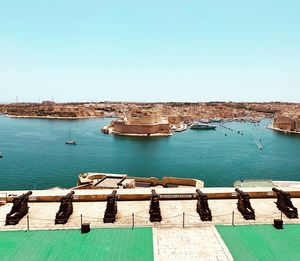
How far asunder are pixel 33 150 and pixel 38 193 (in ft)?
203

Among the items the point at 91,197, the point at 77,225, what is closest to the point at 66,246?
the point at 77,225

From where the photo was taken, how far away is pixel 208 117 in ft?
604

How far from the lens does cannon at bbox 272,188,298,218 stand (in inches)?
529

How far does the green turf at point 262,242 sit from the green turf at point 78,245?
284cm

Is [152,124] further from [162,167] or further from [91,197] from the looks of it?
[91,197]

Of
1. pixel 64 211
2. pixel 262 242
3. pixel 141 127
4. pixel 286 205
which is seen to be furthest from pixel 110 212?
pixel 141 127

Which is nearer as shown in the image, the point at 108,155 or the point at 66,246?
the point at 66,246

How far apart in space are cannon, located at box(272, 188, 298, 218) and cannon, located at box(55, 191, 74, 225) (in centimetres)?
912

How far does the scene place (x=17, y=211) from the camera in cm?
1317

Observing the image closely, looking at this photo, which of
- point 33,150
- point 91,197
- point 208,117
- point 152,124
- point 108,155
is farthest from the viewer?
point 208,117

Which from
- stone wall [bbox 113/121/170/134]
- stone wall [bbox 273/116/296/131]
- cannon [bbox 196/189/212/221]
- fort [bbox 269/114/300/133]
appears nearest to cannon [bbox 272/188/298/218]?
cannon [bbox 196/189/212/221]

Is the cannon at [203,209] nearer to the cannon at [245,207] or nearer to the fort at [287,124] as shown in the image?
the cannon at [245,207]

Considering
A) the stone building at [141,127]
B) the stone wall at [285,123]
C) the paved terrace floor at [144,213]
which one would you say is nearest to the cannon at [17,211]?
the paved terrace floor at [144,213]

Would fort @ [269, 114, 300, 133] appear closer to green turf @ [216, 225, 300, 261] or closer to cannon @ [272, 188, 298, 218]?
cannon @ [272, 188, 298, 218]
